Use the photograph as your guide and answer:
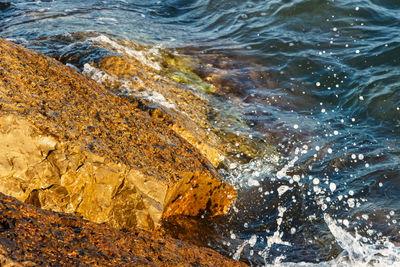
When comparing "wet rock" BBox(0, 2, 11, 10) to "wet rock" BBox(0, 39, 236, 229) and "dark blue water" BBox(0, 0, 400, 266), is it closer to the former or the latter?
"dark blue water" BBox(0, 0, 400, 266)

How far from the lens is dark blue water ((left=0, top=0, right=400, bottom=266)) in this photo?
14.2ft

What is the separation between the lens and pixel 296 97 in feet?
24.3

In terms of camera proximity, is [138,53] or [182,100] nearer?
[182,100]

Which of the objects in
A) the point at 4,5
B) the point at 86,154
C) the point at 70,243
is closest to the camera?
the point at 70,243

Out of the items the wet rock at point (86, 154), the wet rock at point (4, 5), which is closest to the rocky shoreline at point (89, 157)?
the wet rock at point (86, 154)

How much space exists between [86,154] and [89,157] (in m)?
0.03

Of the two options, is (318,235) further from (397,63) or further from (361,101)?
(397,63)

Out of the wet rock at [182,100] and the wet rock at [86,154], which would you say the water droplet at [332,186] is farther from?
the wet rock at [86,154]

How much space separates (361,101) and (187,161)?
4.31 meters

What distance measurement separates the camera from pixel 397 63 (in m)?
7.96

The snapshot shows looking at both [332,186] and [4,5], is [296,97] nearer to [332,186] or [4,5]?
[332,186]

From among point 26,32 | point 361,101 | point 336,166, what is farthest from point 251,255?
point 26,32

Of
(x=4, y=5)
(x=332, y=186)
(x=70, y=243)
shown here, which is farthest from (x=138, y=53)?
(x=70, y=243)

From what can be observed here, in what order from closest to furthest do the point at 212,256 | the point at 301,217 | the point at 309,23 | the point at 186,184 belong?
the point at 212,256
the point at 186,184
the point at 301,217
the point at 309,23
